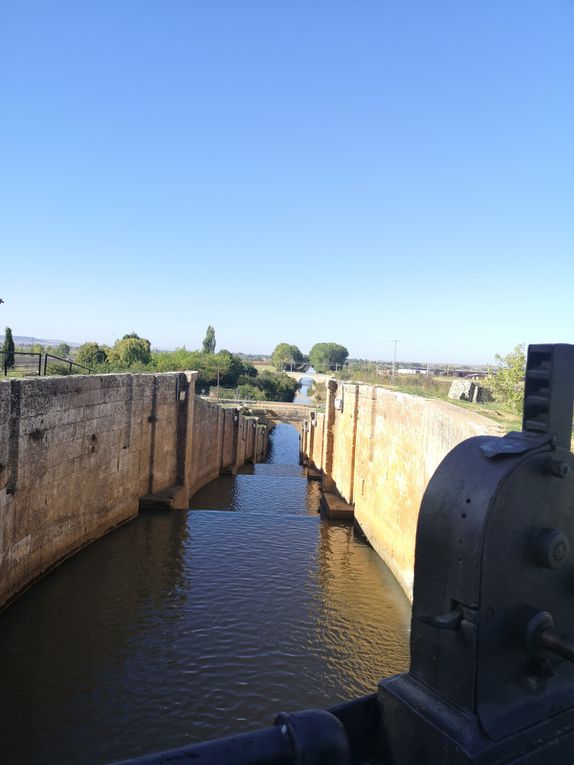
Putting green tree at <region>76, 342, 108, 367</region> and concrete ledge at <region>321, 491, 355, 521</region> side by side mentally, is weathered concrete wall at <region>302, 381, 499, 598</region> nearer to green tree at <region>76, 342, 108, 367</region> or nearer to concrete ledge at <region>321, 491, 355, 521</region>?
concrete ledge at <region>321, 491, 355, 521</region>

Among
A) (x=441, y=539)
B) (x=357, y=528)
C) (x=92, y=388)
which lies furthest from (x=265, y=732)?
(x=357, y=528)

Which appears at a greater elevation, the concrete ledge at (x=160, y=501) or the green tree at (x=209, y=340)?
the green tree at (x=209, y=340)

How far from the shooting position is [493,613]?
1642 millimetres

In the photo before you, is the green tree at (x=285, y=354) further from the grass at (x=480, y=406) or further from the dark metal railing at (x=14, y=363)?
the dark metal railing at (x=14, y=363)

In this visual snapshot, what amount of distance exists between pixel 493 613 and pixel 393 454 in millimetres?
10075

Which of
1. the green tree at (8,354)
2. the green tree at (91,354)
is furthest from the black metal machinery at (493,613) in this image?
the green tree at (91,354)

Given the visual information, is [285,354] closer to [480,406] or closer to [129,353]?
[129,353]

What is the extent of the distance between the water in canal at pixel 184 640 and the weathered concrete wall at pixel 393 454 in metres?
0.87

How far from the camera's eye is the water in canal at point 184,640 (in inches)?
230

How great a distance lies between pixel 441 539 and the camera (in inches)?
68.7

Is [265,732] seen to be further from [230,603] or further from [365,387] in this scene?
[365,387]

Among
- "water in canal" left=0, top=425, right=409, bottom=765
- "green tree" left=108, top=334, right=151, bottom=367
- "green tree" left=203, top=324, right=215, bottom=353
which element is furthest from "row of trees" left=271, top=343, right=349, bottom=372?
"water in canal" left=0, top=425, right=409, bottom=765

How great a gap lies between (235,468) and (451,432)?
19798 millimetres

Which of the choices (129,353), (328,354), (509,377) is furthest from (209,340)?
(509,377)
